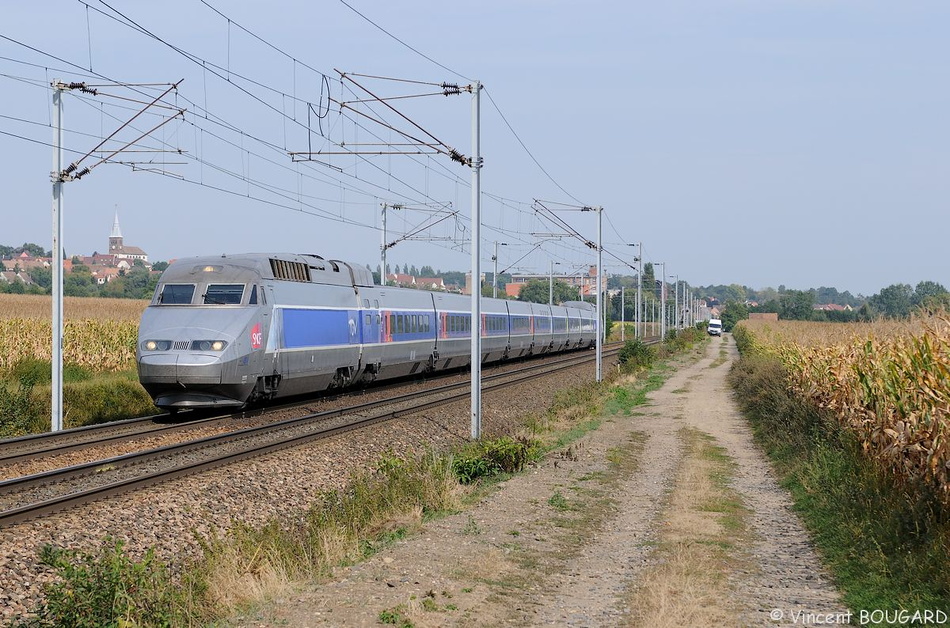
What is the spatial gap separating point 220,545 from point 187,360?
1080cm

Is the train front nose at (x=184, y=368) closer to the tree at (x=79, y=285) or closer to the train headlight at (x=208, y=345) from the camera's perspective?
the train headlight at (x=208, y=345)

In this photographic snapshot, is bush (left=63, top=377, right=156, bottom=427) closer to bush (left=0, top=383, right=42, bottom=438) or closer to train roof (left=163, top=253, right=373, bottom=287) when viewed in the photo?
bush (left=0, top=383, right=42, bottom=438)

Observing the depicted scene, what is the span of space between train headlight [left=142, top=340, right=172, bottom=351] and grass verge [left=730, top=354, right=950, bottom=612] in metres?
12.8

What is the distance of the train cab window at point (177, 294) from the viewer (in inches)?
882

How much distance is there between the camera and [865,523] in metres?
10.5

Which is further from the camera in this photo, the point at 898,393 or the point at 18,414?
the point at 18,414

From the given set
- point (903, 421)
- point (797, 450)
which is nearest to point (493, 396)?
point (797, 450)

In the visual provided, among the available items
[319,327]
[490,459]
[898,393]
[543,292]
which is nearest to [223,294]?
[319,327]

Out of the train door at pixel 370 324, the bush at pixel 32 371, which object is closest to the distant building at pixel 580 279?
the train door at pixel 370 324

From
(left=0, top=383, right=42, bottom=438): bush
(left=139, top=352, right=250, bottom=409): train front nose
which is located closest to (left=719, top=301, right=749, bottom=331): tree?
(left=139, top=352, right=250, bottom=409): train front nose

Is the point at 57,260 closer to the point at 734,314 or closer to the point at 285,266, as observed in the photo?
the point at 285,266

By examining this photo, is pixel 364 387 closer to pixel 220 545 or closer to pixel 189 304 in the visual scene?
pixel 189 304

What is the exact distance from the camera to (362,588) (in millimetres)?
8789

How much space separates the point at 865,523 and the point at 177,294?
1671 centimetres
